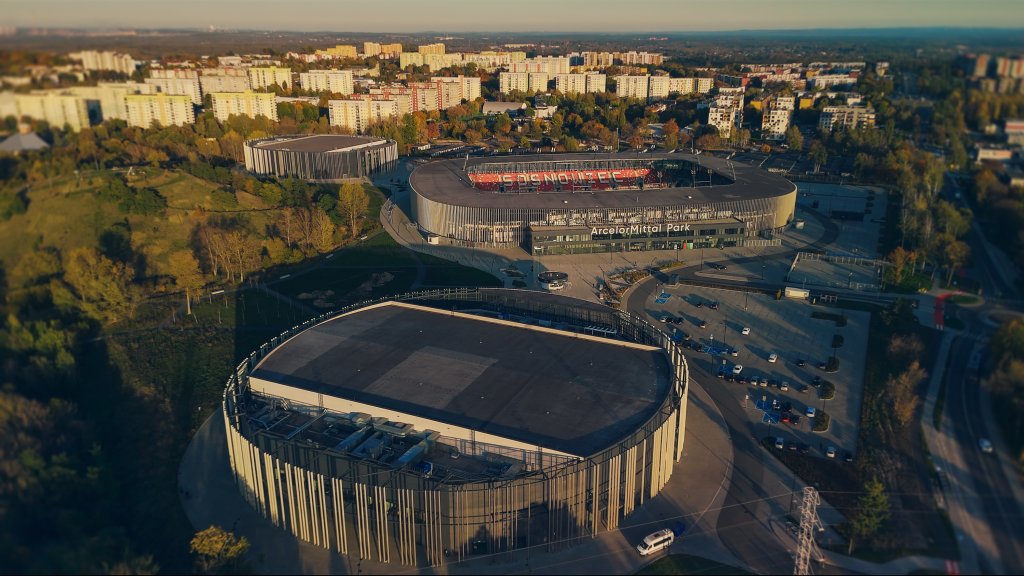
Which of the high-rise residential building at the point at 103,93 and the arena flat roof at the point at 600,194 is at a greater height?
the high-rise residential building at the point at 103,93

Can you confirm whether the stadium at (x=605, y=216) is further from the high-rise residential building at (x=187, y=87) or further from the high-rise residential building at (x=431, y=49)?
the high-rise residential building at (x=431, y=49)

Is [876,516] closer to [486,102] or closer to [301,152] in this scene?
[301,152]

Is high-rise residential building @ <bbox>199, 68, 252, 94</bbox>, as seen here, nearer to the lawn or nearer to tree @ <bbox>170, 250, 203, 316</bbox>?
tree @ <bbox>170, 250, 203, 316</bbox>

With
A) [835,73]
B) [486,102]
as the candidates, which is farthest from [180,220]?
[835,73]

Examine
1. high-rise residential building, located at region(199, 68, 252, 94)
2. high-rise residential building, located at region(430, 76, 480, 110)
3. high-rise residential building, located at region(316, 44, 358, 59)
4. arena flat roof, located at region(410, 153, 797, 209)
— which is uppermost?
high-rise residential building, located at region(316, 44, 358, 59)

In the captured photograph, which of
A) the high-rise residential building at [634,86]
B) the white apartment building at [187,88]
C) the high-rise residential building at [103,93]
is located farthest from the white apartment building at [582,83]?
the high-rise residential building at [103,93]

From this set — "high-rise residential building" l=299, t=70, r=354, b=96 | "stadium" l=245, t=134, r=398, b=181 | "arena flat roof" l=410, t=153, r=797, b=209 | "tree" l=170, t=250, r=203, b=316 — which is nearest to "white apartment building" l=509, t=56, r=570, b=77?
"high-rise residential building" l=299, t=70, r=354, b=96

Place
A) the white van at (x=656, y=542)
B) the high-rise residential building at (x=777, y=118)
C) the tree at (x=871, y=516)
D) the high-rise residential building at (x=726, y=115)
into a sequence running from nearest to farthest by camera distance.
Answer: the white van at (x=656, y=542), the tree at (x=871, y=516), the high-rise residential building at (x=777, y=118), the high-rise residential building at (x=726, y=115)
